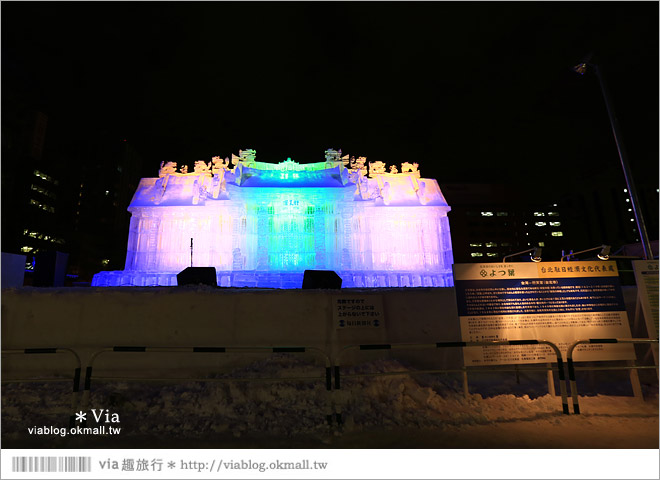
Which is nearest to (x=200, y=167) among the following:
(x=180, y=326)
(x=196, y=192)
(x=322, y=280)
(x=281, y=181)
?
(x=196, y=192)

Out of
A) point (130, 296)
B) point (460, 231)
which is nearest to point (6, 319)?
point (130, 296)

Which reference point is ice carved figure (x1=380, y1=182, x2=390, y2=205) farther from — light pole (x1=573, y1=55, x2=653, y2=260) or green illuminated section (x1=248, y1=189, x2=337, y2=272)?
light pole (x1=573, y1=55, x2=653, y2=260)

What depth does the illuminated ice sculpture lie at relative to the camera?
23484mm

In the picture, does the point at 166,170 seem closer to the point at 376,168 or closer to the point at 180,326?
the point at 376,168

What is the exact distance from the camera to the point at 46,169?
233 feet

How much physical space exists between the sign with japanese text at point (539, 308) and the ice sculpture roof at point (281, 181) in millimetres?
17193

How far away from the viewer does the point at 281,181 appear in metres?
24.9

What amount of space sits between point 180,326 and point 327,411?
4929mm

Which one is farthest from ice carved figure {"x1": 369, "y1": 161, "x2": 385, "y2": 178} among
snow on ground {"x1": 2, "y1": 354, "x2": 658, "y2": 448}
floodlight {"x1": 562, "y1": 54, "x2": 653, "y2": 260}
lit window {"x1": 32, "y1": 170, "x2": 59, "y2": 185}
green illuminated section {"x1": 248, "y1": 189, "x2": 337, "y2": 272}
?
lit window {"x1": 32, "y1": 170, "x2": 59, "y2": 185}

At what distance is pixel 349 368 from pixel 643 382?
7.27 m

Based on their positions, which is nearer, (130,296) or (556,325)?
(556,325)

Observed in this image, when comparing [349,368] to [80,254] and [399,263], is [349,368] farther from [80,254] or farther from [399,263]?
[80,254]

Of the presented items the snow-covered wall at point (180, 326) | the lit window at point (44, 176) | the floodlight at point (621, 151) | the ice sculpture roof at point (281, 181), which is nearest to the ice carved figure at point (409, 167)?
the ice sculpture roof at point (281, 181)

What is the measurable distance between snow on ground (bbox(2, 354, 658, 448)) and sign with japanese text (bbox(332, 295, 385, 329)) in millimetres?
1294
